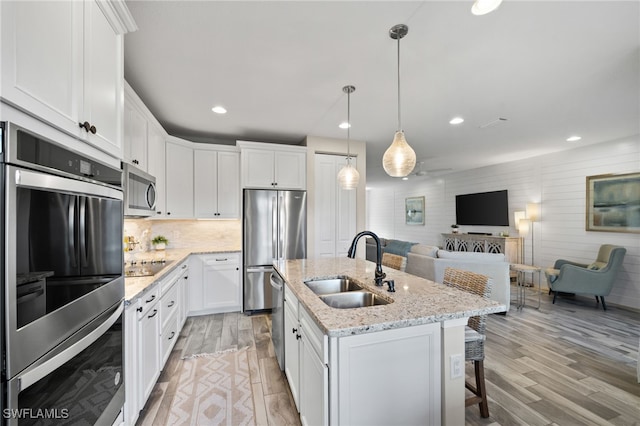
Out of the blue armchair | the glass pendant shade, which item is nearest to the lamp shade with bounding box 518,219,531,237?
the blue armchair

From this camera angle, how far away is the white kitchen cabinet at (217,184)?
3920mm

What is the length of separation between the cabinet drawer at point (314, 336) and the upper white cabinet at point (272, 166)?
2602 mm

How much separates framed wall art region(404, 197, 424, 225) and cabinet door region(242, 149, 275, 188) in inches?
248

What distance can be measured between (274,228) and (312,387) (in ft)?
8.66

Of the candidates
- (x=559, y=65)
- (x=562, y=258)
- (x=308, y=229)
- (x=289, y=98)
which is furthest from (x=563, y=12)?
(x=562, y=258)

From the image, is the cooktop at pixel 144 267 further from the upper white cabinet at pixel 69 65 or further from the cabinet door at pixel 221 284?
the upper white cabinet at pixel 69 65

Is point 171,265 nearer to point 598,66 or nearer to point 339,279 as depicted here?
point 339,279

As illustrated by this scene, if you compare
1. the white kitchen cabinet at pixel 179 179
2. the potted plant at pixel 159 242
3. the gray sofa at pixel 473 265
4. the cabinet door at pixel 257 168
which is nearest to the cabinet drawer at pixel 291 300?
the cabinet door at pixel 257 168

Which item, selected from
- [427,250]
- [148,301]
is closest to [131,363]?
[148,301]

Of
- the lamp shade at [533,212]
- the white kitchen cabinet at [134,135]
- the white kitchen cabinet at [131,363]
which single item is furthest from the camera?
the lamp shade at [533,212]

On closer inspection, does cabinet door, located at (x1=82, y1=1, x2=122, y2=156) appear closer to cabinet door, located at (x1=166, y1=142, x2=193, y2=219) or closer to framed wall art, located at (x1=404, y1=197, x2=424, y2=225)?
cabinet door, located at (x1=166, y1=142, x2=193, y2=219)

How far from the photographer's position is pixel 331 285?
221 centimetres

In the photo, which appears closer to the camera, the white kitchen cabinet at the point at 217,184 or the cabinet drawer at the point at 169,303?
the cabinet drawer at the point at 169,303

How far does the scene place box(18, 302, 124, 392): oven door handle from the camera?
83cm
